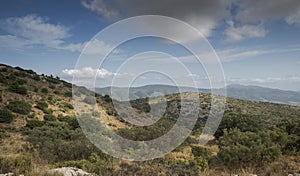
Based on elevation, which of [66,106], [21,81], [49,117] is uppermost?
[21,81]

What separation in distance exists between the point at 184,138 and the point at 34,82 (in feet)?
110

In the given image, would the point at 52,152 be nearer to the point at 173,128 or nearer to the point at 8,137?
the point at 173,128

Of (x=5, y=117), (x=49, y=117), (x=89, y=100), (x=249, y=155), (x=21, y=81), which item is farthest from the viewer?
(x=89, y=100)

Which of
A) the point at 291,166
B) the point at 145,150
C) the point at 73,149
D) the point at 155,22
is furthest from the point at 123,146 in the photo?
the point at 291,166

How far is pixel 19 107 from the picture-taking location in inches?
995

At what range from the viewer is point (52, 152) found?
930 centimetres

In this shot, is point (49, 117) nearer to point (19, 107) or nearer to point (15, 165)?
point (19, 107)

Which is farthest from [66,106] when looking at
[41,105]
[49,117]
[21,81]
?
[21,81]

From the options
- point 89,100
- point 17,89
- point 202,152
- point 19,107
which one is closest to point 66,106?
point 89,100

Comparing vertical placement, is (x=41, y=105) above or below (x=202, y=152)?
above

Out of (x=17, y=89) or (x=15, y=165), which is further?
(x=17, y=89)

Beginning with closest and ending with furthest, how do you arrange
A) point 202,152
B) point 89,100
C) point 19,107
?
point 202,152
point 19,107
point 89,100

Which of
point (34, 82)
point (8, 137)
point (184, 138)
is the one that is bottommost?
point (8, 137)

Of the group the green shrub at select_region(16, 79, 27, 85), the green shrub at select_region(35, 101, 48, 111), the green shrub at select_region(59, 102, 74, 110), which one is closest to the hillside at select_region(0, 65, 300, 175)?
the green shrub at select_region(35, 101, 48, 111)
